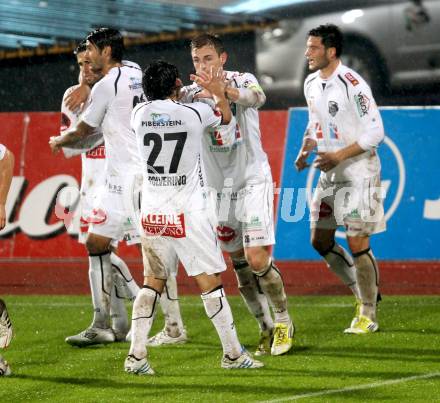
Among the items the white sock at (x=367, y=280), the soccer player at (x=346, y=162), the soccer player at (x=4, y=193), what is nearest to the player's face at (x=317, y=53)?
the soccer player at (x=346, y=162)

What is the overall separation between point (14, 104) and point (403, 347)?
1059 cm

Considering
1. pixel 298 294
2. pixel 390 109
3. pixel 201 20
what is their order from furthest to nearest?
pixel 201 20 → pixel 390 109 → pixel 298 294

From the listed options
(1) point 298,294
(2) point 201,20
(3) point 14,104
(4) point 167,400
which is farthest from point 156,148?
(2) point 201,20

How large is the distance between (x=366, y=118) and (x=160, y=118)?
7.49 feet

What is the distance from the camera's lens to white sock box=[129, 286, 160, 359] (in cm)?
830

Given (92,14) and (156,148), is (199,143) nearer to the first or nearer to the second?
(156,148)

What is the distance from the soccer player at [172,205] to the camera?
27.0ft

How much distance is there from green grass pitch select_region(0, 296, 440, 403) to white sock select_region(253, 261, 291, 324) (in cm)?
29

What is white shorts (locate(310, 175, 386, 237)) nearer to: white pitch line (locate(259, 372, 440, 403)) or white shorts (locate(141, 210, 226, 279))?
white shorts (locate(141, 210, 226, 279))

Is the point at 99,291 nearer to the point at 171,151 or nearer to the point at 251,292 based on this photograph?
the point at 251,292

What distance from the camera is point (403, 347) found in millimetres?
9211

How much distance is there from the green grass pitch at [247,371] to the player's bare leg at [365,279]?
0.67 ft

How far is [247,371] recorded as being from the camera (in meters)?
8.38

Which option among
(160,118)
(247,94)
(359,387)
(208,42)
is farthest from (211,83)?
(359,387)
